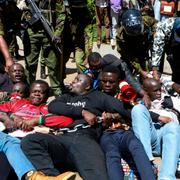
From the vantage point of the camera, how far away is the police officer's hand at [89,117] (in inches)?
186

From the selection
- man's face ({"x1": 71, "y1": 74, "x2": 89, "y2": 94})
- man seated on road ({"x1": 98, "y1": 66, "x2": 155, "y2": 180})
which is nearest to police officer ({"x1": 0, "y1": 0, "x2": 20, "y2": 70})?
man's face ({"x1": 71, "y1": 74, "x2": 89, "y2": 94})

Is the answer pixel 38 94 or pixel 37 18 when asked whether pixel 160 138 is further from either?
pixel 37 18

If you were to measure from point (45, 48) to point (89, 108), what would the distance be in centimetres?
214

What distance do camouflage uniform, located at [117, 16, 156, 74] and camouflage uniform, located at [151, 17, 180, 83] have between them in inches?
7.4

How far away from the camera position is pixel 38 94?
5125 mm

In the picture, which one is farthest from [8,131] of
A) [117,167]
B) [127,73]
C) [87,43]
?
[87,43]

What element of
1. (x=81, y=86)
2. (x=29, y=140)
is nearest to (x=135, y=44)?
(x=81, y=86)

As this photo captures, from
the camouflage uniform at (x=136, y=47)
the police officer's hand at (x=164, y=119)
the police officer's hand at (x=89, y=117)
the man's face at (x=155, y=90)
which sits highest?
the camouflage uniform at (x=136, y=47)

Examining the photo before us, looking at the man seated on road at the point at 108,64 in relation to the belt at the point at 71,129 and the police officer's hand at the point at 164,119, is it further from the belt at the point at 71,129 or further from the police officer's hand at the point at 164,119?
the belt at the point at 71,129

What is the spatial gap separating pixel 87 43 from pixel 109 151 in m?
3.37

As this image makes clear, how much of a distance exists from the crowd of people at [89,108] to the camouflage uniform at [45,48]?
1cm

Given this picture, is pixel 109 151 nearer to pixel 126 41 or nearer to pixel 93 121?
pixel 93 121

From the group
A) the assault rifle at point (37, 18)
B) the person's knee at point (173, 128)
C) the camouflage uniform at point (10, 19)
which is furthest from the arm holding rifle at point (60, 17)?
the person's knee at point (173, 128)

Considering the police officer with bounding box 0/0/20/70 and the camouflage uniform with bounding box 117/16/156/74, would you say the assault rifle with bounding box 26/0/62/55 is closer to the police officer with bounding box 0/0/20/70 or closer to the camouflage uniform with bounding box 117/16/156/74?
the police officer with bounding box 0/0/20/70
